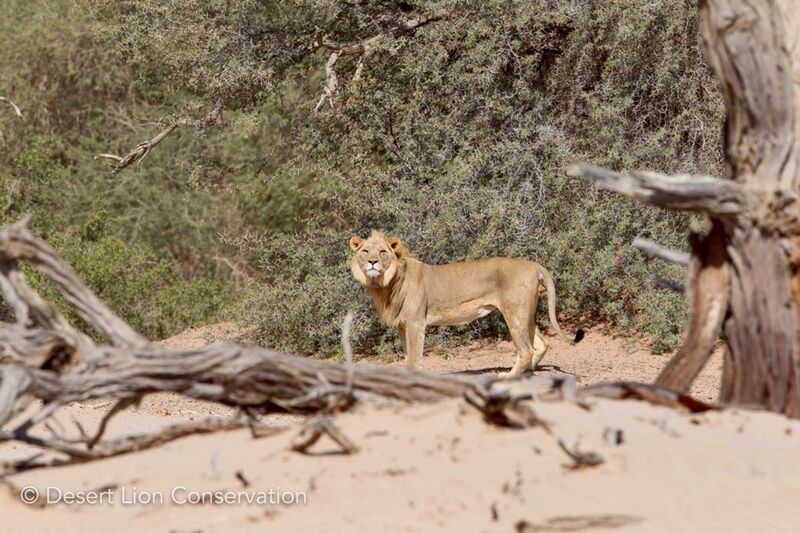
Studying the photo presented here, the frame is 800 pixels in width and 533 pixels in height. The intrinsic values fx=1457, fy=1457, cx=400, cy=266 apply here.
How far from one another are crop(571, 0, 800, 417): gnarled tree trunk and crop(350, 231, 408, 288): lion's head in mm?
6704

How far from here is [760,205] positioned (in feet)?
20.3

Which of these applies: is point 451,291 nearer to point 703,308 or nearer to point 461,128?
point 461,128

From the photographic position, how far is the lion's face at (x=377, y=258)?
42.2ft

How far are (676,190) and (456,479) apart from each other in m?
1.60

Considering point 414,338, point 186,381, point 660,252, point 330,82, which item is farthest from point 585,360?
point 186,381

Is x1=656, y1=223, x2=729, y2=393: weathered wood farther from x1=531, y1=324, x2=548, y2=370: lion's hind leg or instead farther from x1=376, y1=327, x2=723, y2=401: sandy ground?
x1=531, y1=324, x2=548, y2=370: lion's hind leg

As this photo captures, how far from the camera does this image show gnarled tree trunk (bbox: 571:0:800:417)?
6.17 metres

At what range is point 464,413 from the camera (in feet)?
18.7

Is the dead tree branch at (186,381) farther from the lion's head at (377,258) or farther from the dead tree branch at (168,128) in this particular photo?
the dead tree branch at (168,128)

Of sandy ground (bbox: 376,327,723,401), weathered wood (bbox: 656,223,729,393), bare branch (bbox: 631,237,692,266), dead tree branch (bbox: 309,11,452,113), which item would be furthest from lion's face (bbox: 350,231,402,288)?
weathered wood (bbox: 656,223,729,393)

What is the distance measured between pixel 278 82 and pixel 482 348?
376 cm

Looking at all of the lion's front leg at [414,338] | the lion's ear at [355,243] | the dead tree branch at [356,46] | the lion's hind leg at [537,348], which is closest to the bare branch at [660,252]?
the lion's front leg at [414,338]

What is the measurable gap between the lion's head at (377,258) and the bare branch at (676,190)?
6880mm

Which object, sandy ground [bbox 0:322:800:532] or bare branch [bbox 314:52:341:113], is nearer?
sandy ground [bbox 0:322:800:532]
